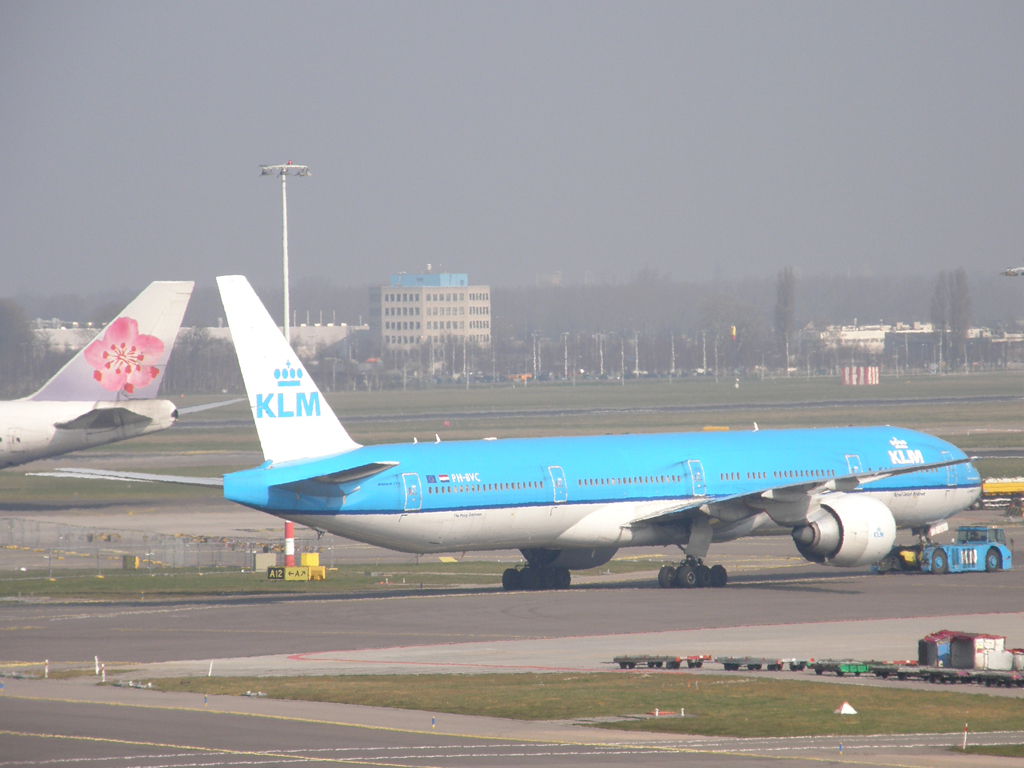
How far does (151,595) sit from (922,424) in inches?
3326

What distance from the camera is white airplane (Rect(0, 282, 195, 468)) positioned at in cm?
6291

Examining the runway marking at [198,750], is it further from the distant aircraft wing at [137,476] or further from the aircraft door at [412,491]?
the aircraft door at [412,491]

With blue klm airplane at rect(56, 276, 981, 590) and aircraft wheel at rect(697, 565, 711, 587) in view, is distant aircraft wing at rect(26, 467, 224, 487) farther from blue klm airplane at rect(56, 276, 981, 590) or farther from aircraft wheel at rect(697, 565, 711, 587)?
aircraft wheel at rect(697, 565, 711, 587)

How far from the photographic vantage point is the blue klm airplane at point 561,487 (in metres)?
40.9

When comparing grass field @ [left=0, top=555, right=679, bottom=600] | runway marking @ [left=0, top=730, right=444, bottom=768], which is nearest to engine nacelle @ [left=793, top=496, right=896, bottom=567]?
grass field @ [left=0, top=555, right=679, bottom=600]

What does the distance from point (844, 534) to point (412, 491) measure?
13.3 m

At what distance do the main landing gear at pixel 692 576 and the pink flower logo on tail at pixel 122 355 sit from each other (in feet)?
93.0

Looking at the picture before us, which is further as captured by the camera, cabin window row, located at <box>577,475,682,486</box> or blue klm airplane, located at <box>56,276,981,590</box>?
cabin window row, located at <box>577,475,682,486</box>

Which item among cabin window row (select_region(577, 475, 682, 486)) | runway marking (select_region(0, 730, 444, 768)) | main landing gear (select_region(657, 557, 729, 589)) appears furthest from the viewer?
main landing gear (select_region(657, 557, 729, 589))

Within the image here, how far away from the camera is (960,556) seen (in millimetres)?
48062

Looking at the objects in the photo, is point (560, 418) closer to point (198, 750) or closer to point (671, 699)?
point (671, 699)

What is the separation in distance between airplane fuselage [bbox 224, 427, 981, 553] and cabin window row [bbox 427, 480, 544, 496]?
30 mm

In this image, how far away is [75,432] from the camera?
63375 mm

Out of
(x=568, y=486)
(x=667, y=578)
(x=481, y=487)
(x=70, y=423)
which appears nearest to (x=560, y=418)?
(x=70, y=423)
